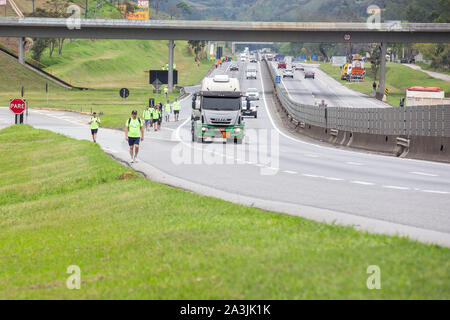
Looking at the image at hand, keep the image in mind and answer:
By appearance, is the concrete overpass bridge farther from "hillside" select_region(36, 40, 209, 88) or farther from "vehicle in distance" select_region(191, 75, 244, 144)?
"vehicle in distance" select_region(191, 75, 244, 144)

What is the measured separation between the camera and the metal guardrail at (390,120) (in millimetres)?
27875

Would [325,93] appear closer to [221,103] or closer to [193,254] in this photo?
[221,103]

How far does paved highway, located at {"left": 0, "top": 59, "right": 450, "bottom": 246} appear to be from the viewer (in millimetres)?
13367

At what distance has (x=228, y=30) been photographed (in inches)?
3676

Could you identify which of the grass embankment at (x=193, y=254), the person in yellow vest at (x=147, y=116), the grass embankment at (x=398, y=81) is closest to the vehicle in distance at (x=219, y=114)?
the person in yellow vest at (x=147, y=116)

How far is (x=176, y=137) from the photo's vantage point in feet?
141

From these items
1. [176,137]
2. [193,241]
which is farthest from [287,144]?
[193,241]

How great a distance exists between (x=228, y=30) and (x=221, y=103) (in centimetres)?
5750

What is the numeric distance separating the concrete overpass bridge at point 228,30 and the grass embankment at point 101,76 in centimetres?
775

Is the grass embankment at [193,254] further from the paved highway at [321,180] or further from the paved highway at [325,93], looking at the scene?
the paved highway at [325,93]

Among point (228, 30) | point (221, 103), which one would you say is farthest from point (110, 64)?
point (221, 103)

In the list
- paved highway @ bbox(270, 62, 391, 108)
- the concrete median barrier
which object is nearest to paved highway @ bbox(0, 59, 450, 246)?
the concrete median barrier

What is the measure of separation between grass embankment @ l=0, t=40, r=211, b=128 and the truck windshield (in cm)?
1652
